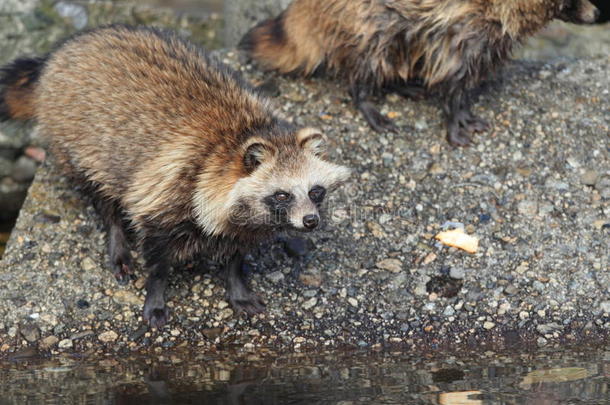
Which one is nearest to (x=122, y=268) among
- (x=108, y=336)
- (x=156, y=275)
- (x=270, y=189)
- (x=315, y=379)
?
(x=156, y=275)

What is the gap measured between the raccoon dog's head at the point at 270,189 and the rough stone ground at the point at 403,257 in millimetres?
627

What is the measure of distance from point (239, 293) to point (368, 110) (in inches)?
72.9

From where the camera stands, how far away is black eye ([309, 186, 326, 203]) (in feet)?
15.0

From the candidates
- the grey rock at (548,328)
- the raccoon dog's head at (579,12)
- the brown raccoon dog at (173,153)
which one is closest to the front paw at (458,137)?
the raccoon dog's head at (579,12)

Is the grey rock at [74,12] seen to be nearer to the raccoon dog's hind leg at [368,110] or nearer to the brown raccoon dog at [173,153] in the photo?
the brown raccoon dog at [173,153]

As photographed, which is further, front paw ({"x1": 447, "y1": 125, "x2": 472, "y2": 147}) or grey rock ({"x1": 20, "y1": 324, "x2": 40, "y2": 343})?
front paw ({"x1": 447, "y1": 125, "x2": 472, "y2": 147})

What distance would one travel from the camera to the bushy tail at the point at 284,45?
248 inches

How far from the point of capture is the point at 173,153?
15.4 feet

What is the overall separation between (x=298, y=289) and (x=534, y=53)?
350cm

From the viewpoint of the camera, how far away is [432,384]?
4016mm

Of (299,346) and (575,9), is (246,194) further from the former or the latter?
(575,9)

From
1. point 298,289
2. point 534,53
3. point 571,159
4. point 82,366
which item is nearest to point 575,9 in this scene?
point 571,159

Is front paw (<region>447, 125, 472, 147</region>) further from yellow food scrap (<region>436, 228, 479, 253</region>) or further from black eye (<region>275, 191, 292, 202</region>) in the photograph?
black eye (<region>275, 191, 292, 202</region>)

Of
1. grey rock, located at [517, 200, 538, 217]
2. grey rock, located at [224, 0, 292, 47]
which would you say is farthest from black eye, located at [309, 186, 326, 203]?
grey rock, located at [224, 0, 292, 47]
